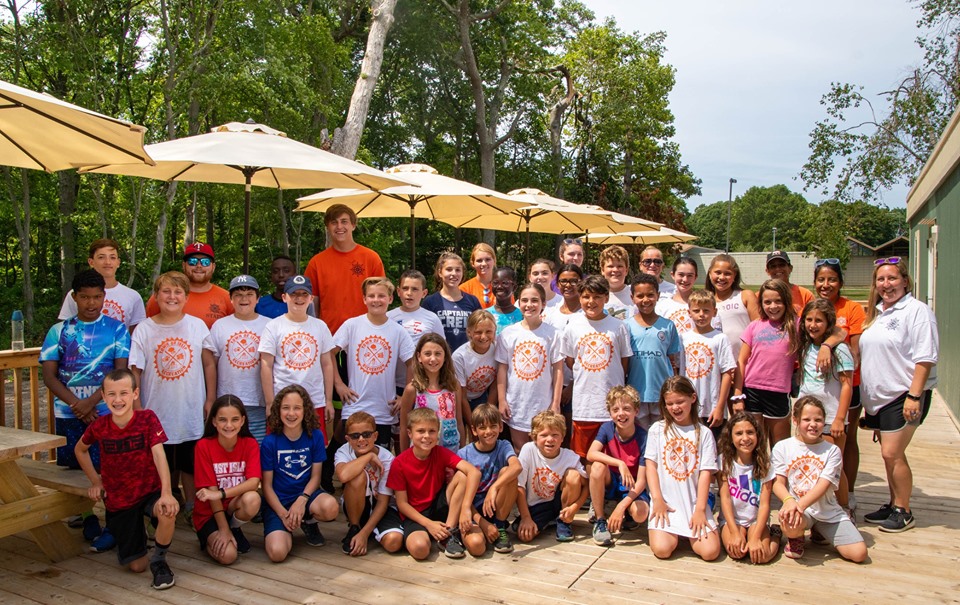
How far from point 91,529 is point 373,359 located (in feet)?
6.36

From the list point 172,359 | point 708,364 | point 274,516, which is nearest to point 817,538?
point 708,364

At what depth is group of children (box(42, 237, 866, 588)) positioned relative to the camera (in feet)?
12.8

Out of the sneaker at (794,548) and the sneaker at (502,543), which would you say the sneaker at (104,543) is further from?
the sneaker at (794,548)

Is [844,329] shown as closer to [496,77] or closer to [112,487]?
[112,487]

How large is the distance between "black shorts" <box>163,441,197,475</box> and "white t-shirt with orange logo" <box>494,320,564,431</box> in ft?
6.57

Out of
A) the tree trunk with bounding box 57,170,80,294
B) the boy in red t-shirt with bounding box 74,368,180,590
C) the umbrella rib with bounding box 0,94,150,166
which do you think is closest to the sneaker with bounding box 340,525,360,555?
the boy in red t-shirt with bounding box 74,368,180,590

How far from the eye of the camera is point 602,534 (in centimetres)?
416

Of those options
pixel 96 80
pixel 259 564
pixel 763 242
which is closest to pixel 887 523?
pixel 259 564

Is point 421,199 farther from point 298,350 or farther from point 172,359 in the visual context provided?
point 172,359

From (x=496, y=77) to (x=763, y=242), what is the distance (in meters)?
100

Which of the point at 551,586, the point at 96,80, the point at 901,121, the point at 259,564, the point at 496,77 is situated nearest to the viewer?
the point at 551,586

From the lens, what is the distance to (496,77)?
2473cm

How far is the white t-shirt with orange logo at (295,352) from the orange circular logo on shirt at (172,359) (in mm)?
438

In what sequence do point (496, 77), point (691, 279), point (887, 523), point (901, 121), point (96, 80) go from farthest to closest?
point (496, 77), point (901, 121), point (96, 80), point (691, 279), point (887, 523)
